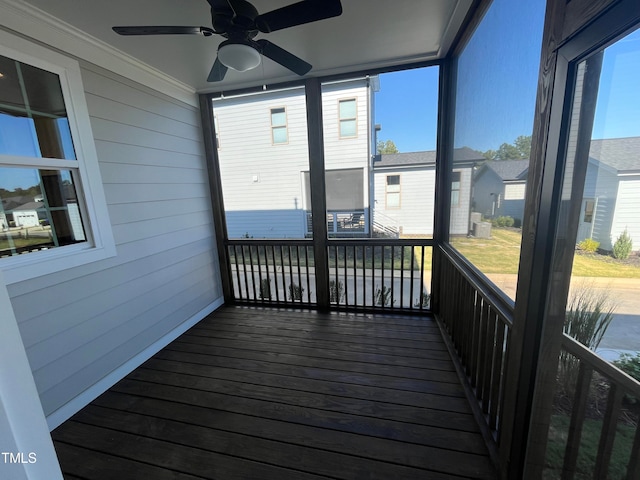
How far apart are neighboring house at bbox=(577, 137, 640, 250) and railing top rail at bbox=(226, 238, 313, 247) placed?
263 cm

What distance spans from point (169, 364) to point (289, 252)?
173 cm

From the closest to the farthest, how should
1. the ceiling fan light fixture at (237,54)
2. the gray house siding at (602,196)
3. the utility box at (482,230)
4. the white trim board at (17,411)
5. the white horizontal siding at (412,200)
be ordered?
1. the white trim board at (17,411)
2. the gray house siding at (602,196)
3. the ceiling fan light fixture at (237,54)
4. the utility box at (482,230)
5. the white horizontal siding at (412,200)

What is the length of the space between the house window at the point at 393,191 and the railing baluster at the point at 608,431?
242cm

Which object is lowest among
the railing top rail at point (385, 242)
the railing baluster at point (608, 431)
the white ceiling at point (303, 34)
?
the railing baluster at point (608, 431)

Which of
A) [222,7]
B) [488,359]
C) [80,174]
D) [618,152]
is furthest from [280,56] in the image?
[488,359]

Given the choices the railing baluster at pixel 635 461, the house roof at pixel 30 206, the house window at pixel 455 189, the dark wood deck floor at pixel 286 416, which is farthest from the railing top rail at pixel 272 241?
the railing baluster at pixel 635 461

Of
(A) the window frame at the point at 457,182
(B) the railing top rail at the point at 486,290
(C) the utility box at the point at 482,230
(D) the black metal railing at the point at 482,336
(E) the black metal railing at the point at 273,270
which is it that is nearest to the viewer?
(B) the railing top rail at the point at 486,290

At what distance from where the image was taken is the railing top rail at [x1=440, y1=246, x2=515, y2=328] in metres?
1.37

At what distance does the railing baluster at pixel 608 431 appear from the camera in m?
0.78

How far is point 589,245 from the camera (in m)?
0.83

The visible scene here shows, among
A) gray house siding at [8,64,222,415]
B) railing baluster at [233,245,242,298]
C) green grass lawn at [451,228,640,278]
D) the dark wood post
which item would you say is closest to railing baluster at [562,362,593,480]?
green grass lawn at [451,228,640,278]

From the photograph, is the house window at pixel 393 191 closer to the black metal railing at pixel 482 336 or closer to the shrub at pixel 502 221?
the black metal railing at pixel 482 336

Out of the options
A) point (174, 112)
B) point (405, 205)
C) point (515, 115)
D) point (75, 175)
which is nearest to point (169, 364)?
point (75, 175)

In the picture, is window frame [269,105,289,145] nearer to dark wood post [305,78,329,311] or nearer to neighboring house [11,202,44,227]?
dark wood post [305,78,329,311]
